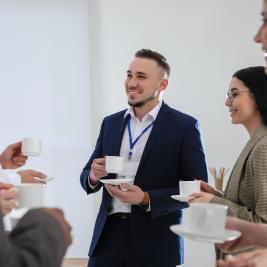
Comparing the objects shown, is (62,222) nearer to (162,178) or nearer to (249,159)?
(249,159)

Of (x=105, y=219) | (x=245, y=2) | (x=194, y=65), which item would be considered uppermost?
(x=245, y=2)

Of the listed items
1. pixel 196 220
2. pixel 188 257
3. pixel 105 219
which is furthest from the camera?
pixel 188 257

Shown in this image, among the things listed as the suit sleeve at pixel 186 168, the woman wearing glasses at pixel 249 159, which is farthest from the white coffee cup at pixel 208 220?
the suit sleeve at pixel 186 168

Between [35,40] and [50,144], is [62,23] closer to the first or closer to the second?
[35,40]

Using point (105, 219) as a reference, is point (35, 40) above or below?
above

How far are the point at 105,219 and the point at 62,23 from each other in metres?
2.37

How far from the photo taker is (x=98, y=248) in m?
2.38

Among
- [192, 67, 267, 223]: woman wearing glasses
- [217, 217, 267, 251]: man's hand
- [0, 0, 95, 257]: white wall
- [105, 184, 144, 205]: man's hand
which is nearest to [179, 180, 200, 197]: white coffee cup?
[192, 67, 267, 223]: woman wearing glasses

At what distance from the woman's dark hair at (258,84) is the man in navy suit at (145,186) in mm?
475

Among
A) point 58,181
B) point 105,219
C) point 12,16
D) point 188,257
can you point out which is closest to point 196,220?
point 105,219

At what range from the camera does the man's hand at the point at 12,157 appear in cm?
224

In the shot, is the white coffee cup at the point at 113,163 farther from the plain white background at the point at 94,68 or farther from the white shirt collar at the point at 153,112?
the plain white background at the point at 94,68

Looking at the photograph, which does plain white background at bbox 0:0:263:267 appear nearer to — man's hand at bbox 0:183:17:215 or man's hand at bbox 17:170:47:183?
man's hand at bbox 17:170:47:183

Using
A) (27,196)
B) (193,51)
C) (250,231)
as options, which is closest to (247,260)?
(250,231)
